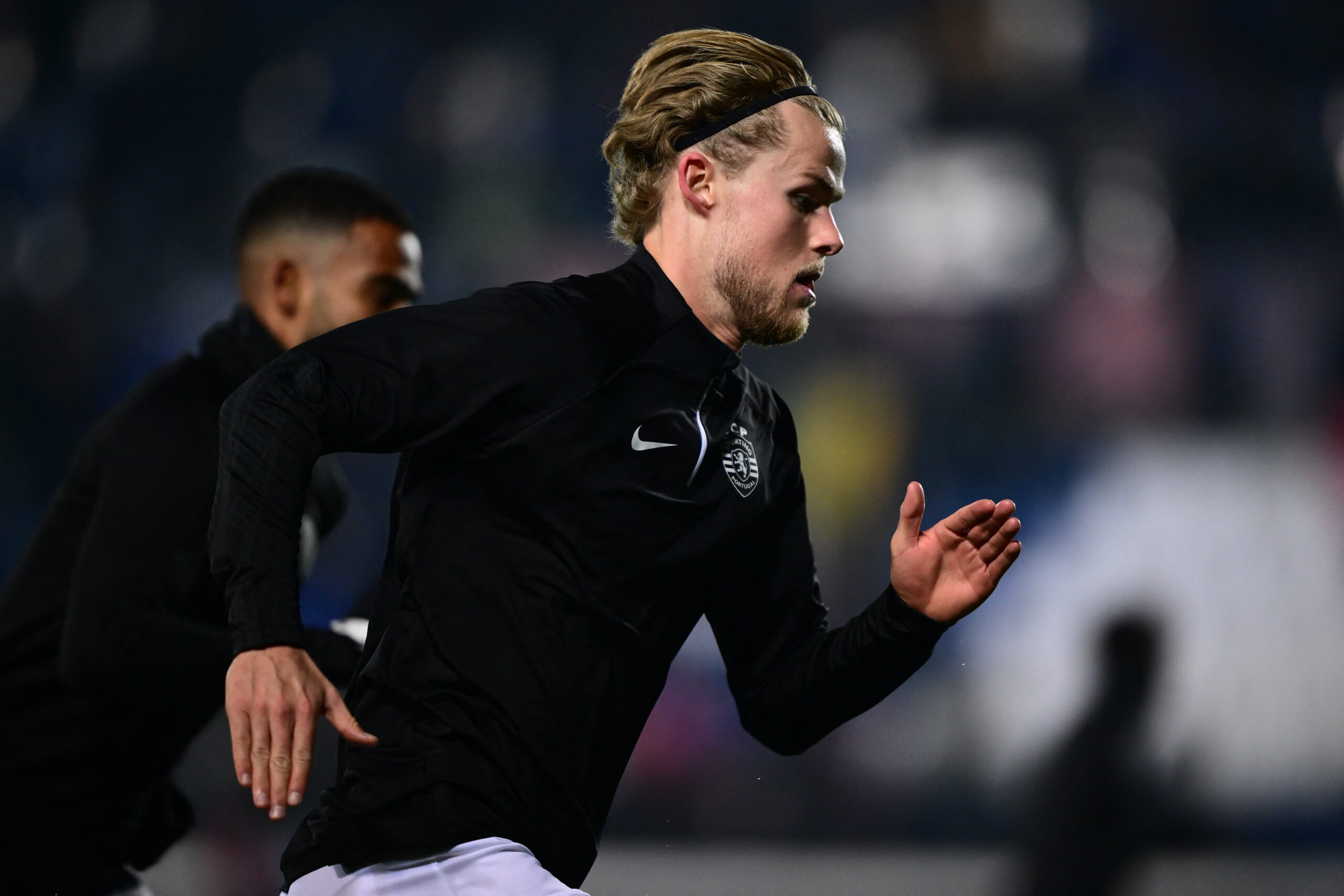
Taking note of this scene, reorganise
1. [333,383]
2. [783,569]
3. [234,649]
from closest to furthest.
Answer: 1. [234,649]
2. [333,383]
3. [783,569]

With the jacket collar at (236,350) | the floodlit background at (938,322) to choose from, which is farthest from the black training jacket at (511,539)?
the floodlit background at (938,322)

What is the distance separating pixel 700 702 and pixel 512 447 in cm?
240

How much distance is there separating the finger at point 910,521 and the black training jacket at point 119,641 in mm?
903

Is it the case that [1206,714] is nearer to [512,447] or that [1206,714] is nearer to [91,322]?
[512,447]

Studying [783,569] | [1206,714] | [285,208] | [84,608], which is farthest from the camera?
[1206,714]

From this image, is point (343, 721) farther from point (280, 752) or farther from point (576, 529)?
point (576, 529)

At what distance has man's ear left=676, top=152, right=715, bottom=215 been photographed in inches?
61.4

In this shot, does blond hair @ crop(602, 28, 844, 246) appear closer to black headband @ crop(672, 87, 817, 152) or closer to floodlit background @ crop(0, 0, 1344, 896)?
black headband @ crop(672, 87, 817, 152)

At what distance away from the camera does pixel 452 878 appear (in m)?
1.19

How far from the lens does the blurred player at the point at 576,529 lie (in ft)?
3.89

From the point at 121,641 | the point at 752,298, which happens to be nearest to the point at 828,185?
the point at 752,298

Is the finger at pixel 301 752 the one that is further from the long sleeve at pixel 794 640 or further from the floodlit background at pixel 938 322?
the floodlit background at pixel 938 322

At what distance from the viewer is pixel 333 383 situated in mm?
1201

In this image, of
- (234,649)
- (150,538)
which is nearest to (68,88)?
(150,538)
